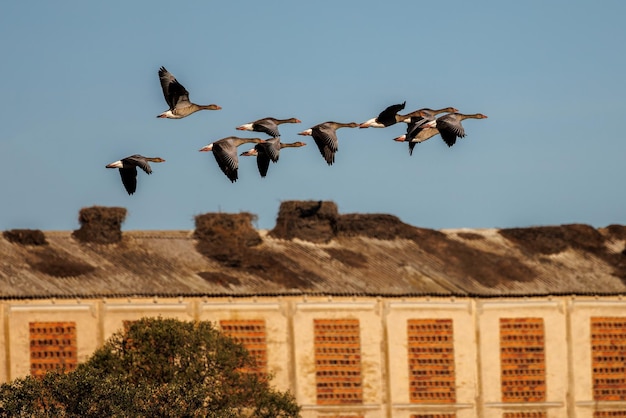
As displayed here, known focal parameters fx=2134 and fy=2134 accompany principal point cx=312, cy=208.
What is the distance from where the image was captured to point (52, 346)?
66875mm

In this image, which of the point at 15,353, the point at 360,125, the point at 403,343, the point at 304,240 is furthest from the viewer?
the point at 304,240

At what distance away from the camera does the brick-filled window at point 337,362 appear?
6988cm

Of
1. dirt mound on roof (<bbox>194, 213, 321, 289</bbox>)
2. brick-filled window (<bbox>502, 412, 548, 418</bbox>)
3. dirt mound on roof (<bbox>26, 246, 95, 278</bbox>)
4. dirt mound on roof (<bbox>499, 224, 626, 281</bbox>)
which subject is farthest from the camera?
dirt mound on roof (<bbox>499, 224, 626, 281</bbox>)

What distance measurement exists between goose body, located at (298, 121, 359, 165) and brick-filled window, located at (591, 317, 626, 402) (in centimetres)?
2519

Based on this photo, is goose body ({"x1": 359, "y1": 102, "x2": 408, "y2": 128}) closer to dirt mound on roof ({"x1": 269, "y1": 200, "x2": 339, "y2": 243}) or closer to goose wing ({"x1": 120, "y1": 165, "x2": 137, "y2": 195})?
goose wing ({"x1": 120, "y1": 165, "x2": 137, "y2": 195})

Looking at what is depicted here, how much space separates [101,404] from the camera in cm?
5450

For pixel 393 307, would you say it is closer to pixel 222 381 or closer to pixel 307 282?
pixel 307 282

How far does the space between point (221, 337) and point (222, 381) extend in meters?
1.86

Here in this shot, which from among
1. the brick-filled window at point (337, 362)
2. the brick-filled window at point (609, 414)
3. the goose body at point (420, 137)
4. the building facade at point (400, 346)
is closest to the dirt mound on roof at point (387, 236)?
the building facade at point (400, 346)

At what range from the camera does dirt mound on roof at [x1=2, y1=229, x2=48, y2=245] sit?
230 ft

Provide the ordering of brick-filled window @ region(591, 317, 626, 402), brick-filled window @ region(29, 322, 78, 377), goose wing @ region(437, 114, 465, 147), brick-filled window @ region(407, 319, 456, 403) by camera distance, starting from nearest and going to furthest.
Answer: goose wing @ region(437, 114, 465, 147), brick-filled window @ region(29, 322, 78, 377), brick-filled window @ region(407, 319, 456, 403), brick-filled window @ region(591, 317, 626, 402)

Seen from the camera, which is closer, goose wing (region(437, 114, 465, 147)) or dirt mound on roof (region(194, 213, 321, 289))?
goose wing (region(437, 114, 465, 147))

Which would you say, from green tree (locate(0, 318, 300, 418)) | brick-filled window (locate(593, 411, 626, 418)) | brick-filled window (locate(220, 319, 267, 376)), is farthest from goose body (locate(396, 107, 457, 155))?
brick-filled window (locate(593, 411, 626, 418))

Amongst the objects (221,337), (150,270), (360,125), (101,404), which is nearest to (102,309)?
(150,270)
